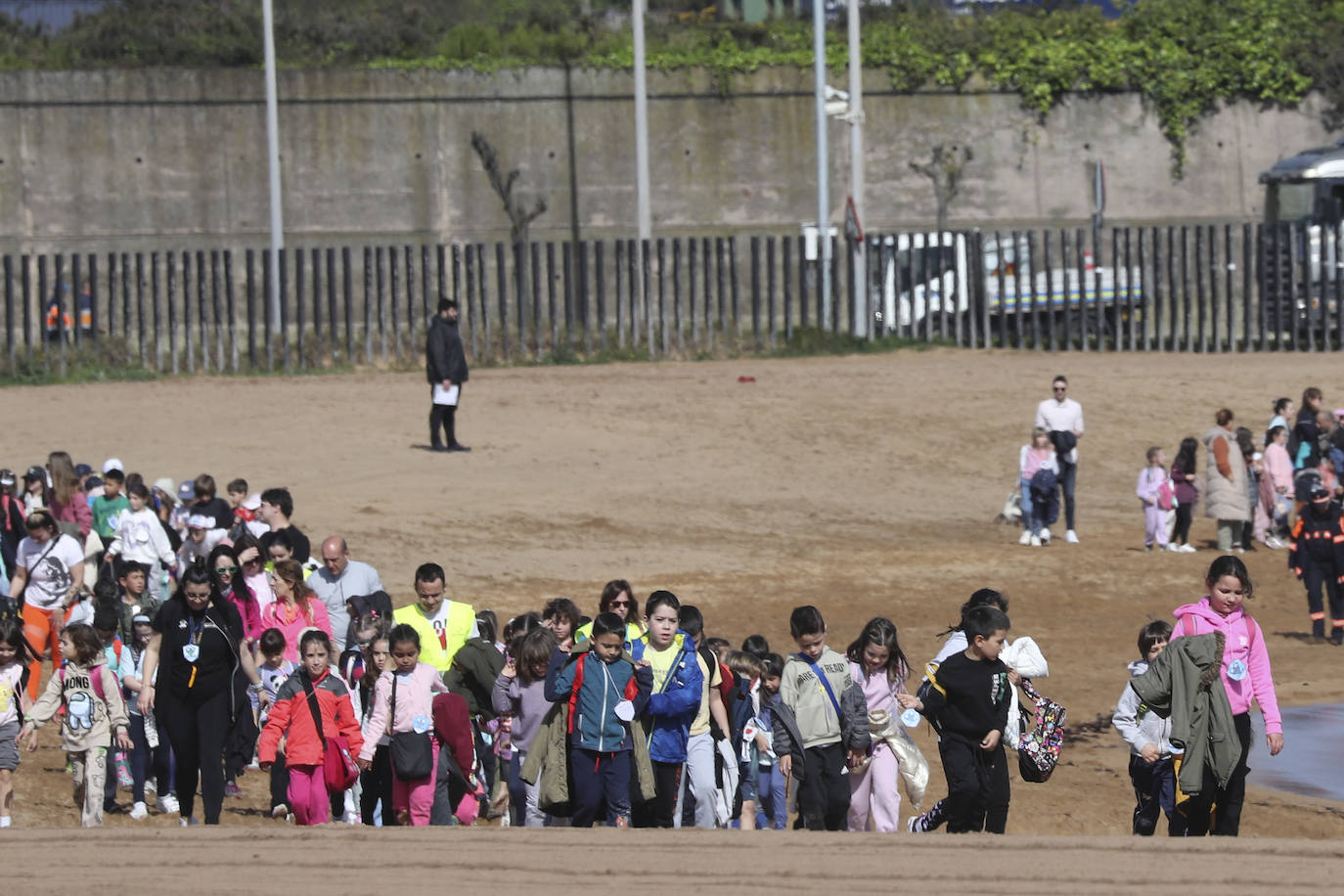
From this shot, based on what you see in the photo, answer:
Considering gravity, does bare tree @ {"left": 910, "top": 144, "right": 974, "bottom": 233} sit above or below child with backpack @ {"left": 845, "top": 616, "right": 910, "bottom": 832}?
above

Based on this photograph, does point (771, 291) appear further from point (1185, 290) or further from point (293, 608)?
point (293, 608)

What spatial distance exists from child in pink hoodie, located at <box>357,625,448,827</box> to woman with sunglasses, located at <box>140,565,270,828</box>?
1.28 metres

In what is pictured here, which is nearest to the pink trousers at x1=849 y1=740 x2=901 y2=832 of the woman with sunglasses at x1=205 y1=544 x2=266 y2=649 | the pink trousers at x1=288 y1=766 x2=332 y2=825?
the pink trousers at x1=288 y1=766 x2=332 y2=825

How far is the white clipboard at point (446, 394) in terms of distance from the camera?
2203 cm

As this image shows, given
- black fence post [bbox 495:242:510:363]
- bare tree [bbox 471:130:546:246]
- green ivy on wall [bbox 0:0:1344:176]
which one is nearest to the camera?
black fence post [bbox 495:242:510:363]

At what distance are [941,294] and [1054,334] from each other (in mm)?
2017

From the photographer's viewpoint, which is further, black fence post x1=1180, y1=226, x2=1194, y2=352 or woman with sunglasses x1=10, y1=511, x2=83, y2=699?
black fence post x1=1180, y1=226, x2=1194, y2=352

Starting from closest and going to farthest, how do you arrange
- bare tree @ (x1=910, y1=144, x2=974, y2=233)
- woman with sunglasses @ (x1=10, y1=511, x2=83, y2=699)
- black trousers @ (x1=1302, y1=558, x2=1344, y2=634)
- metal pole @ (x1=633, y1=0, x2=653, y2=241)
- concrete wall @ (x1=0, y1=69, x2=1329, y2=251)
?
woman with sunglasses @ (x1=10, y1=511, x2=83, y2=699) → black trousers @ (x1=1302, y1=558, x2=1344, y2=634) → metal pole @ (x1=633, y1=0, x2=653, y2=241) → concrete wall @ (x1=0, y1=69, x2=1329, y2=251) → bare tree @ (x1=910, y1=144, x2=974, y2=233)

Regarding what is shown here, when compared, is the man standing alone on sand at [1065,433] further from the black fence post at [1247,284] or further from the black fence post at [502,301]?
the black fence post at [502,301]

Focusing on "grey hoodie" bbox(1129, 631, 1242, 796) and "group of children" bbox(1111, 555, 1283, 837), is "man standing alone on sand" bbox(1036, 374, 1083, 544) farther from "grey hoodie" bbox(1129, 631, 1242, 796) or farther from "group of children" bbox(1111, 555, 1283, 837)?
"grey hoodie" bbox(1129, 631, 1242, 796)

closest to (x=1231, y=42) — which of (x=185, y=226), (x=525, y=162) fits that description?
(x=525, y=162)

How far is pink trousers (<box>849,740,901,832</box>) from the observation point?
9.36 meters

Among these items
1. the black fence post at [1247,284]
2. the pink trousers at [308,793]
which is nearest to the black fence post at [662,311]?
the black fence post at [1247,284]

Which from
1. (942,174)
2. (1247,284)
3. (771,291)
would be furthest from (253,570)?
(942,174)
